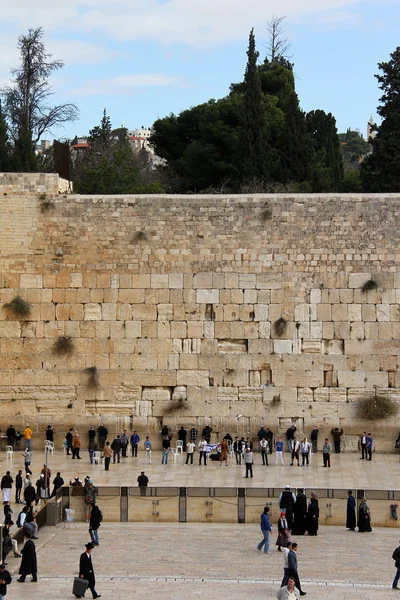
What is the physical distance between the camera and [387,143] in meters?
31.0

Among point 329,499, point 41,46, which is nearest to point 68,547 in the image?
point 329,499

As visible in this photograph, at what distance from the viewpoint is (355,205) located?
2506cm

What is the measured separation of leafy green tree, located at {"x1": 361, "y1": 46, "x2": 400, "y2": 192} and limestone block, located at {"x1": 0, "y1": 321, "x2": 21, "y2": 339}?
32.2 feet

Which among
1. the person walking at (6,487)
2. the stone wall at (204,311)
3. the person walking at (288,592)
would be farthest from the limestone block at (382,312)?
the person walking at (288,592)

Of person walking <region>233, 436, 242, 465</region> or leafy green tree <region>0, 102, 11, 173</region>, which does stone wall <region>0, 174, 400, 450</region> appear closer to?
person walking <region>233, 436, 242, 465</region>

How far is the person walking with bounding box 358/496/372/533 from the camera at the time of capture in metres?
18.6

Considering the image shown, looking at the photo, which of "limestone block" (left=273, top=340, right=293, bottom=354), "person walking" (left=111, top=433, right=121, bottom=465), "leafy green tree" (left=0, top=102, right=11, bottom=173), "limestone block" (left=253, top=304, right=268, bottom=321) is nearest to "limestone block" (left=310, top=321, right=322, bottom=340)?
"limestone block" (left=273, top=340, right=293, bottom=354)

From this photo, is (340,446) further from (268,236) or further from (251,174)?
(251,174)

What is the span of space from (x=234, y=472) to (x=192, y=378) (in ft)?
10.3

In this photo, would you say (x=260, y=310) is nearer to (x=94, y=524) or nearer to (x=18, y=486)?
(x=18, y=486)

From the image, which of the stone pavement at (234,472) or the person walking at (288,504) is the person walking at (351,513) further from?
the stone pavement at (234,472)

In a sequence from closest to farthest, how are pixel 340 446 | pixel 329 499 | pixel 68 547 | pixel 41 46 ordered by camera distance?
1. pixel 68 547
2. pixel 329 499
3. pixel 340 446
4. pixel 41 46

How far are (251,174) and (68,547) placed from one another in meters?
14.9

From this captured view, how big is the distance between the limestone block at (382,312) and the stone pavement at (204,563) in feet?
22.5
